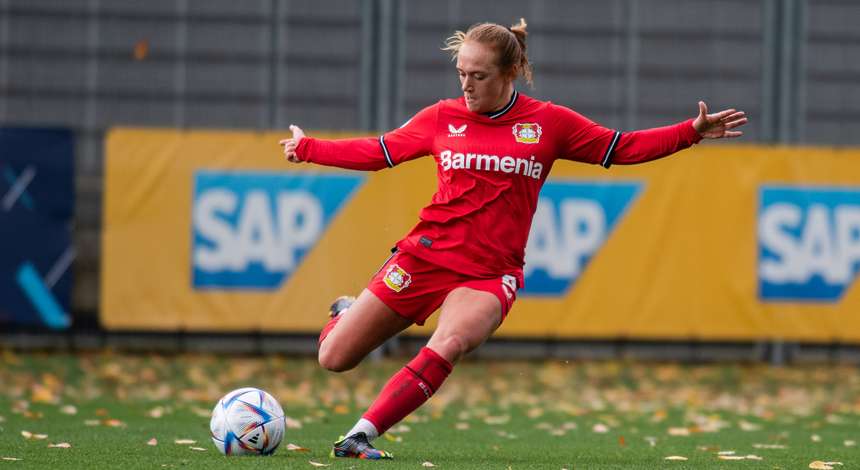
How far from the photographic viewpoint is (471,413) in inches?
447

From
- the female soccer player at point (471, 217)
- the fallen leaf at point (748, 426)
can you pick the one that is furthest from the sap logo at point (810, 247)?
the female soccer player at point (471, 217)

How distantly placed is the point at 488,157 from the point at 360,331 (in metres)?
1.04

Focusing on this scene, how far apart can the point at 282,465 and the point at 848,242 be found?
9596mm

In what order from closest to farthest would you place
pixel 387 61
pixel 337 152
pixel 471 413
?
pixel 337 152, pixel 471 413, pixel 387 61

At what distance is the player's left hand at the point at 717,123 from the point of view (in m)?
7.20

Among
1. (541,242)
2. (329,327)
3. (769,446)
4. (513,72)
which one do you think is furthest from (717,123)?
(541,242)

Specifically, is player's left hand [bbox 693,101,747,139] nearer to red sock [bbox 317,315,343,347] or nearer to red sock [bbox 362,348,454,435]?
red sock [bbox 362,348,454,435]

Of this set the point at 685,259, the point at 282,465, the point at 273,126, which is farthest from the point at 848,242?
the point at 282,465

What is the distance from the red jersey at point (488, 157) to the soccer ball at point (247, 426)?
1.04 m

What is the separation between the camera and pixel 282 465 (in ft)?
22.4

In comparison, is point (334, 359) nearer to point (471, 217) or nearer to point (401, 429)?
point (471, 217)

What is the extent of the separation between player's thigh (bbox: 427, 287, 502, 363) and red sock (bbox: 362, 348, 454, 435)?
60 mm

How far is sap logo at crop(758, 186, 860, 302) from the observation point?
15016 millimetres

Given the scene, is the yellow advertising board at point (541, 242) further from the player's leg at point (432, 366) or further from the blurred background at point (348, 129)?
the player's leg at point (432, 366)
